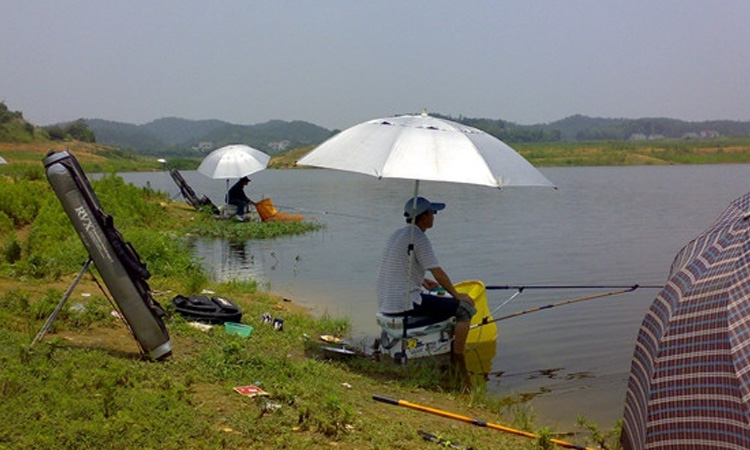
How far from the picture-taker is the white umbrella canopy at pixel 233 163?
65.0ft

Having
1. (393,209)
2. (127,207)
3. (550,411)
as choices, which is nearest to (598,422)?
(550,411)

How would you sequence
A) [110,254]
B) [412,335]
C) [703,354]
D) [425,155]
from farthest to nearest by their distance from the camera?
[412,335]
[425,155]
[110,254]
[703,354]

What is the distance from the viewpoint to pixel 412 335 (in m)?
7.36

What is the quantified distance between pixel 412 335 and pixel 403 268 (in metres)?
0.72

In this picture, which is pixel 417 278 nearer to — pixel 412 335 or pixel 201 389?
pixel 412 335

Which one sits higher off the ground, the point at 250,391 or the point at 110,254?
the point at 110,254

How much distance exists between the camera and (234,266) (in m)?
14.5

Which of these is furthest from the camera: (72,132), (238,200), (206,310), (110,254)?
(72,132)

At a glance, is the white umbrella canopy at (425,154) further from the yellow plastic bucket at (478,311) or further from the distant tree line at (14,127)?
the distant tree line at (14,127)

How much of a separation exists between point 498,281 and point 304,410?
8822mm

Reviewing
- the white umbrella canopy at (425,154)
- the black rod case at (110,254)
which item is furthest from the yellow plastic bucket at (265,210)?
the black rod case at (110,254)

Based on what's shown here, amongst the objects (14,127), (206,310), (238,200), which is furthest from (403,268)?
(14,127)

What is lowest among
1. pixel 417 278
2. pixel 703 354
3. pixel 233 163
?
pixel 417 278

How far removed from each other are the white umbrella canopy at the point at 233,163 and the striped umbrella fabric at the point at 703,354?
16.8 metres
